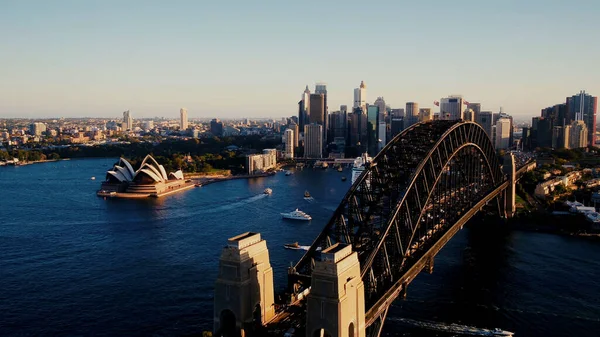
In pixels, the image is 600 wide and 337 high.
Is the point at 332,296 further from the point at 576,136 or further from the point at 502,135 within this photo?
the point at 502,135

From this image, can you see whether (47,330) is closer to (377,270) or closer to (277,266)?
(277,266)

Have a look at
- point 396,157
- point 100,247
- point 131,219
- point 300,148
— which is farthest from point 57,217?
point 300,148

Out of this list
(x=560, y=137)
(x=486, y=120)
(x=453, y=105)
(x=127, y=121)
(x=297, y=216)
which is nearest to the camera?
(x=297, y=216)

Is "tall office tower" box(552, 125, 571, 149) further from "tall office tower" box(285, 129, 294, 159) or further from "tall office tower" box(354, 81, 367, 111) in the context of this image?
"tall office tower" box(354, 81, 367, 111)

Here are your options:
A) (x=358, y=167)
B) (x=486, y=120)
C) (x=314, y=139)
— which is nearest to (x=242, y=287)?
(x=358, y=167)

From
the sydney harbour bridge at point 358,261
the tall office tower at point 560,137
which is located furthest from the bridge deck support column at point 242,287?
the tall office tower at point 560,137

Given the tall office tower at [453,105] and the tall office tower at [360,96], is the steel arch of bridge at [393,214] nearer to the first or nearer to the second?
the tall office tower at [453,105]
